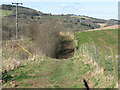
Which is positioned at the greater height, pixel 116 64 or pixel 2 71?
pixel 116 64

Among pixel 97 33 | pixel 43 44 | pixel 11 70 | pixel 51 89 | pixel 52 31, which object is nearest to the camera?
pixel 51 89

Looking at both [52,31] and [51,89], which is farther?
[52,31]

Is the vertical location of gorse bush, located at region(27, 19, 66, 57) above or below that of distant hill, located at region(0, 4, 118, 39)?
below

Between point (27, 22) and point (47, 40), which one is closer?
point (47, 40)

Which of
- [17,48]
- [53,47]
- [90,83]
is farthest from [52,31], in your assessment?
[90,83]

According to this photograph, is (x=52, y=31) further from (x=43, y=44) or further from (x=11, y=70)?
(x=11, y=70)

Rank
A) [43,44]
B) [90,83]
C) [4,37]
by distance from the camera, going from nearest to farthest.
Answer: [90,83], [43,44], [4,37]

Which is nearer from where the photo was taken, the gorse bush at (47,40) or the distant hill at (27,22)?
the gorse bush at (47,40)

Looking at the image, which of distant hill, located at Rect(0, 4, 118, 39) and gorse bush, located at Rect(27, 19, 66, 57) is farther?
distant hill, located at Rect(0, 4, 118, 39)

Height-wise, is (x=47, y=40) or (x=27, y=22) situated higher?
(x=27, y=22)

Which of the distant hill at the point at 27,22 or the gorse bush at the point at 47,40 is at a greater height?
the distant hill at the point at 27,22

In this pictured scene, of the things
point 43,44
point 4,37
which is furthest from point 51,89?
point 4,37

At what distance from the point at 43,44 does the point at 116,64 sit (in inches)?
850

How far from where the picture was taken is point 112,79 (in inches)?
398
